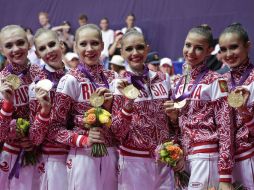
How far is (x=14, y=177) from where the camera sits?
488 cm

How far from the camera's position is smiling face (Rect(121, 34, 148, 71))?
15.9 ft

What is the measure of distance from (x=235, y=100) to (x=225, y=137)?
0.36m

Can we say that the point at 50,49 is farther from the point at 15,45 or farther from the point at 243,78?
the point at 243,78

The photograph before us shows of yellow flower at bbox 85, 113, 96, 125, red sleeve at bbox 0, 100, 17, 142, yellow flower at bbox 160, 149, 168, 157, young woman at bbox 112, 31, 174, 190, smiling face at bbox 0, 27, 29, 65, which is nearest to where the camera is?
yellow flower at bbox 85, 113, 96, 125

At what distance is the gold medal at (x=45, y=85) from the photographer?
181 inches

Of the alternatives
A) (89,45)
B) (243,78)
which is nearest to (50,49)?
(89,45)

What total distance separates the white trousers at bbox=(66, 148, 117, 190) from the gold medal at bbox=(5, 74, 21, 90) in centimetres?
75

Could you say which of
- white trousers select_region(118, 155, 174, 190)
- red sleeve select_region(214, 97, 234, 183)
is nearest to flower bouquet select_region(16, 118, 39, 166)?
white trousers select_region(118, 155, 174, 190)

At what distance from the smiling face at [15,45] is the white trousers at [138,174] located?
1.33 m

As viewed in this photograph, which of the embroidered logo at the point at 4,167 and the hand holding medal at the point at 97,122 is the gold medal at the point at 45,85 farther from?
the embroidered logo at the point at 4,167

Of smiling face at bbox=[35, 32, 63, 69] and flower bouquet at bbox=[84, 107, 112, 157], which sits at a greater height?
smiling face at bbox=[35, 32, 63, 69]

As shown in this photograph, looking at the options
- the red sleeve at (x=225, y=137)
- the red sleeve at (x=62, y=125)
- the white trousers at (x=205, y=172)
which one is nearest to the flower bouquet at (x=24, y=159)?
the red sleeve at (x=62, y=125)

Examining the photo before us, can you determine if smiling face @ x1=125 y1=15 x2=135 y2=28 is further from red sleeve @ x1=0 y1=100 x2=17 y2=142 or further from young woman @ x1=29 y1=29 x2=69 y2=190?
red sleeve @ x1=0 y1=100 x2=17 y2=142

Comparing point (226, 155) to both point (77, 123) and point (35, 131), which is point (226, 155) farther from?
point (35, 131)
